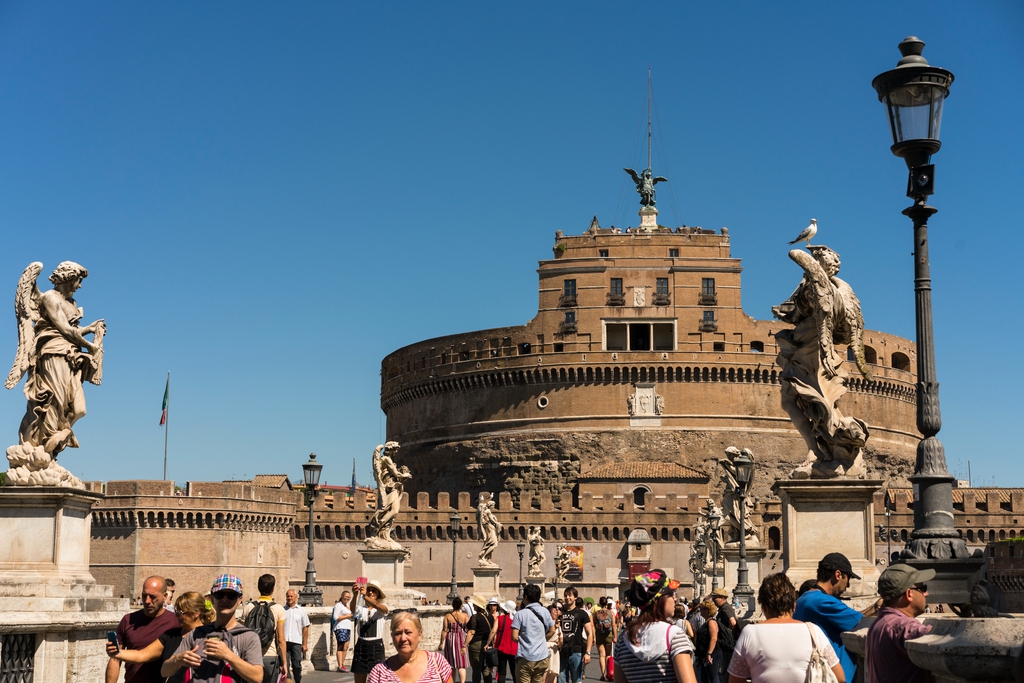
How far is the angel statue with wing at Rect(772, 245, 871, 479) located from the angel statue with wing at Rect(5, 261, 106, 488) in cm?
486

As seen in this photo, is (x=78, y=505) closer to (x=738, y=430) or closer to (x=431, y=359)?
(x=738, y=430)

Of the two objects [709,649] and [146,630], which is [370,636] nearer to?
[709,649]

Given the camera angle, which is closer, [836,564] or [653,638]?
[653,638]

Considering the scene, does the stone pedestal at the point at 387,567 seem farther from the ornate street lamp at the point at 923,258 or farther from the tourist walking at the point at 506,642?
the ornate street lamp at the point at 923,258

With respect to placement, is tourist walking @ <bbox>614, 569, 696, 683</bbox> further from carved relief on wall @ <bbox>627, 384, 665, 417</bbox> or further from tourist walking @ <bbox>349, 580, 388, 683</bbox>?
carved relief on wall @ <bbox>627, 384, 665, 417</bbox>

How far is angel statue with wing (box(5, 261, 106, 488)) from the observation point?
8.88 m

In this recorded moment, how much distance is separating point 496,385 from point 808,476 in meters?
59.5

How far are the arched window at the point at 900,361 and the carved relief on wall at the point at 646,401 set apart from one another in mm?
14905

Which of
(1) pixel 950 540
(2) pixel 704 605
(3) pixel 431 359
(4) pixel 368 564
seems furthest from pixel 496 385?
(1) pixel 950 540

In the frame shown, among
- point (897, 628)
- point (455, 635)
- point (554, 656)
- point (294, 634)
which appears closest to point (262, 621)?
point (897, 628)

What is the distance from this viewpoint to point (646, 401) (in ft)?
214

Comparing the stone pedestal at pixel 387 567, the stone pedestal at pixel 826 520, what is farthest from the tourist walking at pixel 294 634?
the stone pedestal at pixel 387 567

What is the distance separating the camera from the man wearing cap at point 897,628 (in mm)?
4801

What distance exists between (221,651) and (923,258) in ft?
14.5
